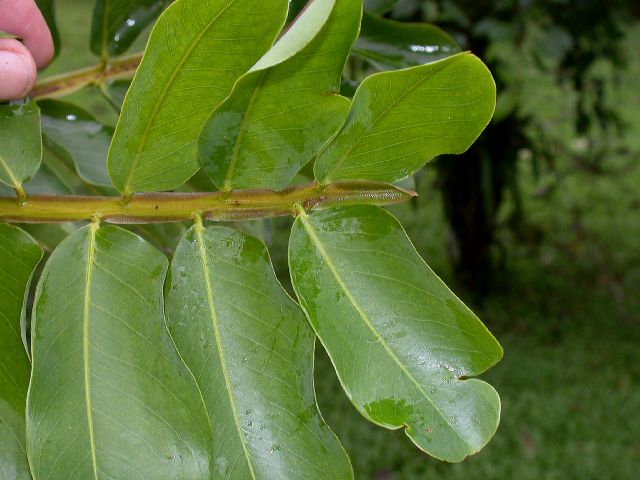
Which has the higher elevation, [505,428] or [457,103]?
[457,103]

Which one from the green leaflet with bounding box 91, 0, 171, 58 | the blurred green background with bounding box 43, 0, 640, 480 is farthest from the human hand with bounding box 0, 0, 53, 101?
the blurred green background with bounding box 43, 0, 640, 480

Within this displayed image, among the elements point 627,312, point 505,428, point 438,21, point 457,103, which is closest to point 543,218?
point 627,312

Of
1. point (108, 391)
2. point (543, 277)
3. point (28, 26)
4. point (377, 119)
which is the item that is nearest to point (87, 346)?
point (108, 391)

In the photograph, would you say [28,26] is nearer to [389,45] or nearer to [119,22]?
[119,22]

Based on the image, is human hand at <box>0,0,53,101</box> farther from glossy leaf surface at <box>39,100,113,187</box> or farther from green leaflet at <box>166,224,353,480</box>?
green leaflet at <box>166,224,353,480</box>

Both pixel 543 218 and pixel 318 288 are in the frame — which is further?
pixel 543 218

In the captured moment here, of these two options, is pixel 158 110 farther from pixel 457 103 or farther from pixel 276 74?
pixel 457 103
